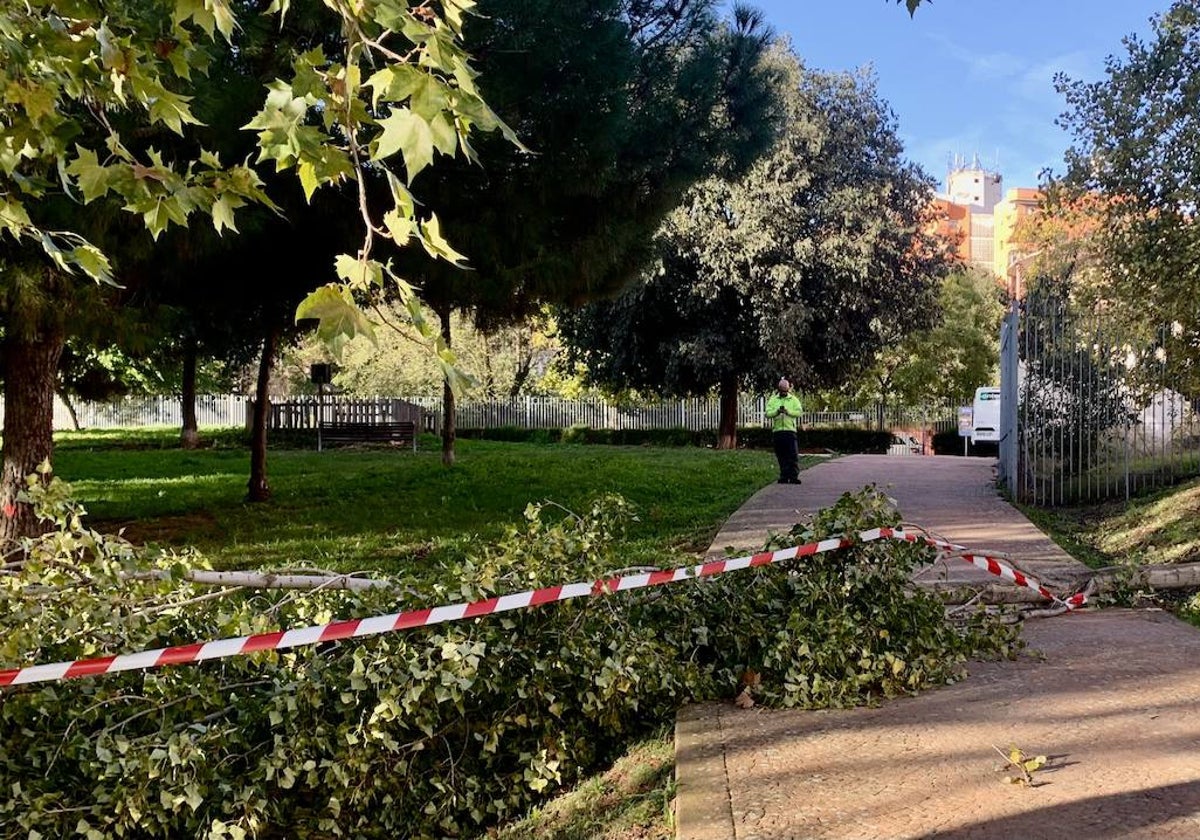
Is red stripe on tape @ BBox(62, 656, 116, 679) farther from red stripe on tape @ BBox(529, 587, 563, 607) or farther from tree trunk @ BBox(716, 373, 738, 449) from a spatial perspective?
tree trunk @ BBox(716, 373, 738, 449)

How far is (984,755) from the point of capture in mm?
4121

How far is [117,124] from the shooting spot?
25.1ft

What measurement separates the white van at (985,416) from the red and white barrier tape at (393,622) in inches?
1056

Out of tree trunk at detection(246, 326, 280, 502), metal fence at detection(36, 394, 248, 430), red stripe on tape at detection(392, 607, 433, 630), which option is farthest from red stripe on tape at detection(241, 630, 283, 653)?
metal fence at detection(36, 394, 248, 430)

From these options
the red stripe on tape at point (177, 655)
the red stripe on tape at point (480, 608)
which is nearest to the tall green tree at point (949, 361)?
the red stripe on tape at point (480, 608)

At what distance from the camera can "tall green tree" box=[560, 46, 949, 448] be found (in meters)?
26.8

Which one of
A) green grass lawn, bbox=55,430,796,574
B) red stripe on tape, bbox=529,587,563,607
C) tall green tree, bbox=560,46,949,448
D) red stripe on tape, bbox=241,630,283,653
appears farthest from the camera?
tall green tree, bbox=560,46,949,448

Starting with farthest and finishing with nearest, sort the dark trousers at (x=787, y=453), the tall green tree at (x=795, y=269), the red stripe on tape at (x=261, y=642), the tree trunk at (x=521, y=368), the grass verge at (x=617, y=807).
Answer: the tree trunk at (x=521, y=368) → the tall green tree at (x=795, y=269) → the dark trousers at (x=787, y=453) → the red stripe on tape at (x=261, y=642) → the grass verge at (x=617, y=807)

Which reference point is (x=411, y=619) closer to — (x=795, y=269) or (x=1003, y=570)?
(x=1003, y=570)

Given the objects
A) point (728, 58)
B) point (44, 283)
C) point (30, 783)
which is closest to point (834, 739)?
point (30, 783)

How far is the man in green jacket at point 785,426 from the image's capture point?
1426cm

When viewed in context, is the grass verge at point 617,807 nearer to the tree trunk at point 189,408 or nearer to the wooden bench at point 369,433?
the wooden bench at point 369,433

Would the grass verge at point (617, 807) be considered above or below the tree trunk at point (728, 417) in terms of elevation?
below

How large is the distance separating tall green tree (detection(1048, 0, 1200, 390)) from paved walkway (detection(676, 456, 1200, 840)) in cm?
659
